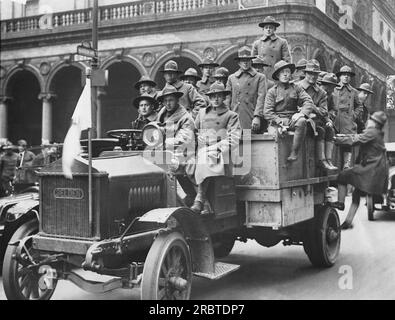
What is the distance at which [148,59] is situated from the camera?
19.3 metres

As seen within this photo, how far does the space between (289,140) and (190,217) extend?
1748 mm

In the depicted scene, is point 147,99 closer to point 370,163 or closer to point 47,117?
point 370,163

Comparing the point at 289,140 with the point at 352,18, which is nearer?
the point at 289,140

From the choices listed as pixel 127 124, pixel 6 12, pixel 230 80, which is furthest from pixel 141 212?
pixel 6 12

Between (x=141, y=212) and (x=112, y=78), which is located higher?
(x=112, y=78)

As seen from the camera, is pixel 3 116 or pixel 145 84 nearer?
pixel 145 84

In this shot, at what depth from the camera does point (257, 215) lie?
19.1ft

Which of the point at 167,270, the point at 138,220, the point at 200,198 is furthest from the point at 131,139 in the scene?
the point at 167,270

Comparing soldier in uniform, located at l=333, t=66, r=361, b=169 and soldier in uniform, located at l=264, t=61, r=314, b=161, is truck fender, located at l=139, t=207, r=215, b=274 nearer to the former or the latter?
soldier in uniform, located at l=264, t=61, r=314, b=161

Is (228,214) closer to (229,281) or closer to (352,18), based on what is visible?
(229,281)

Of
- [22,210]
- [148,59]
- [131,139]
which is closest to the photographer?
[22,210]

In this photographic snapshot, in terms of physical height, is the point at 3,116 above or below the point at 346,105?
above

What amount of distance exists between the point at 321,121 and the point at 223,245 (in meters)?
2.18
